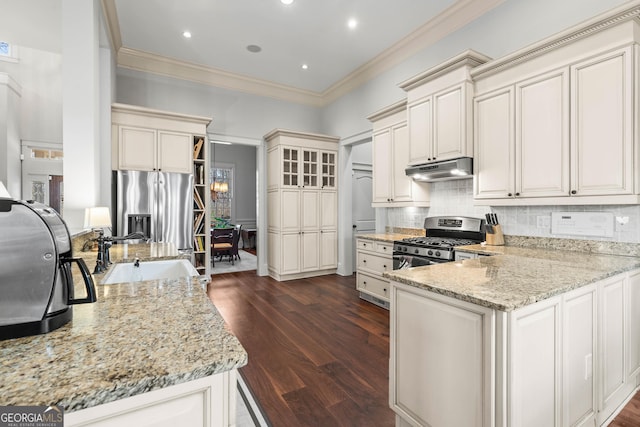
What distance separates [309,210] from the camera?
5.29m

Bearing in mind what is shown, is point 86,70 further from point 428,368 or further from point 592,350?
point 592,350

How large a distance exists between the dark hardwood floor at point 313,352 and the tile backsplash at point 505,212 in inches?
52.1

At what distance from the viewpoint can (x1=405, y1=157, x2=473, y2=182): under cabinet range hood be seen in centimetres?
292

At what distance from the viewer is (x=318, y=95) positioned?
589 centimetres

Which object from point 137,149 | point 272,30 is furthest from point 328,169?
point 137,149

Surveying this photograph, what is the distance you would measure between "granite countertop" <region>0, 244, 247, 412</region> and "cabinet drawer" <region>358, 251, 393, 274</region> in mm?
2902

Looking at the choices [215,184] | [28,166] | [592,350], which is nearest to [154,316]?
[592,350]

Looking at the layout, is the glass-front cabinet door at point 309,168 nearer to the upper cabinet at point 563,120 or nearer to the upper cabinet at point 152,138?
the upper cabinet at point 152,138

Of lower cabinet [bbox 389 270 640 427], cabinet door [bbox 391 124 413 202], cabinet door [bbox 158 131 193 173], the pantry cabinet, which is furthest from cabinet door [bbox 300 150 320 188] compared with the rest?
lower cabinet [bbox 389 270 640 427]

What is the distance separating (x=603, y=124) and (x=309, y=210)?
390 cm

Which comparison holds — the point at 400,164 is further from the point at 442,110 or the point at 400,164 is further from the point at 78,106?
the point at 78,106

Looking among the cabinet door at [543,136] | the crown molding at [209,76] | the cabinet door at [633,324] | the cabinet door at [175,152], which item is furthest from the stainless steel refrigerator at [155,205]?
the cabinet door at [633,324]

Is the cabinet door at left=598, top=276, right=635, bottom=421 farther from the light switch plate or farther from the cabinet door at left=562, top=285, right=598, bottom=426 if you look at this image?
the light switch plate

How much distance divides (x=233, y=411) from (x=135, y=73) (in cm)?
518
